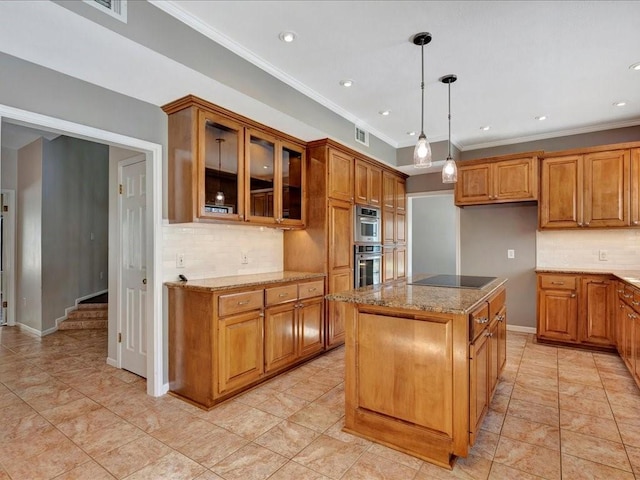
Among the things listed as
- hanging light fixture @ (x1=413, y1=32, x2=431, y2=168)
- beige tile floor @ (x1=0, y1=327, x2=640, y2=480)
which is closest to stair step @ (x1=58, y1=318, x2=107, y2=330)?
beige tile floor @ (x1=0, y1=327, x2=640, y2=480)

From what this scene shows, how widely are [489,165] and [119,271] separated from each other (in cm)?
455

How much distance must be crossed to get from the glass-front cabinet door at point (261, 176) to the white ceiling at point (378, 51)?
0.24m

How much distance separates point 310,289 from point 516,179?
3.02m

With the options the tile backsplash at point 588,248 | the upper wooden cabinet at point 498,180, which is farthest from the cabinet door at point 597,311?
the upper wooden cabinet at point 498,180

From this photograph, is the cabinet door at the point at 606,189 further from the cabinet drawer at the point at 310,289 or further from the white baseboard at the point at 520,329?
the cabinet drawer at the point at 310,289

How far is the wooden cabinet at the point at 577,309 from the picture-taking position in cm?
389

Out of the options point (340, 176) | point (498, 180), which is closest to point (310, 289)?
point (340, 176)

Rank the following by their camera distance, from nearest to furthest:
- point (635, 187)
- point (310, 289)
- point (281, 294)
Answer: point (281, 294) → point (310, 289) → point (635, 187)

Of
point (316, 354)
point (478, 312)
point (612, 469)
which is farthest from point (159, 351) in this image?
point (612, 469)

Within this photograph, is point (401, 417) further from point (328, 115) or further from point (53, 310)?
point (53, 310)

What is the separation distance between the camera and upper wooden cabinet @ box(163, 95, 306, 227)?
270 centimetres

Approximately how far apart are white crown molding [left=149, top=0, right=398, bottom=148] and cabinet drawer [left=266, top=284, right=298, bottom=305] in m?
1.85

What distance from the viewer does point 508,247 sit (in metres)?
4.94

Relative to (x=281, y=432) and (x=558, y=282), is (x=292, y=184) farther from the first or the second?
(x=558, y=282)
